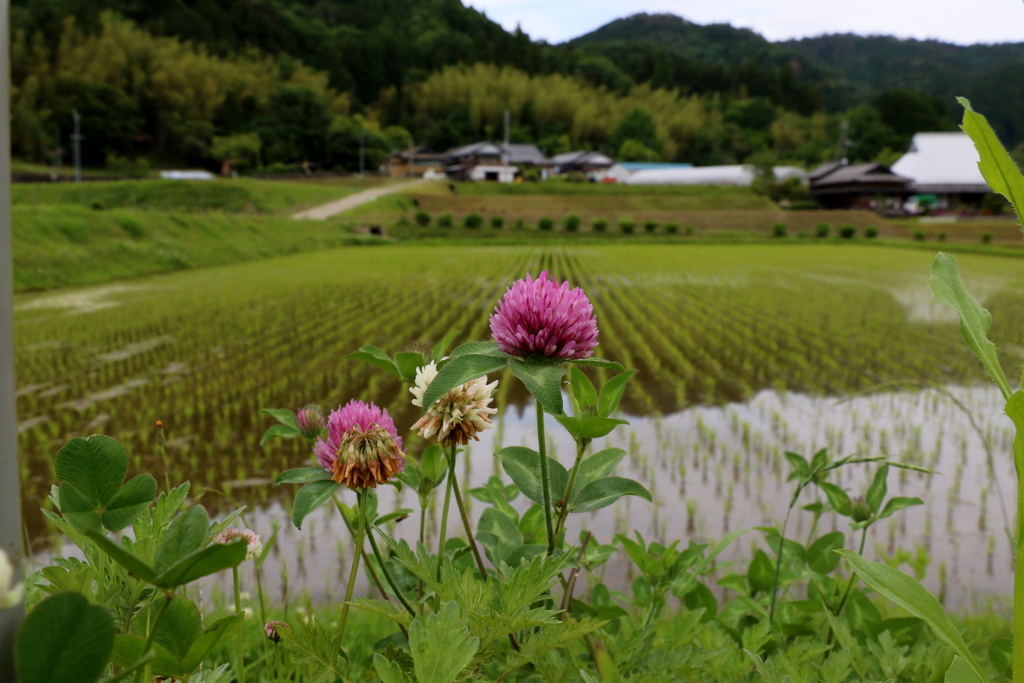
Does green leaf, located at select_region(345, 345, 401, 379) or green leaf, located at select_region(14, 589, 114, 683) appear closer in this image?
green leaf, located at select_region(14, 589, 114, 683)

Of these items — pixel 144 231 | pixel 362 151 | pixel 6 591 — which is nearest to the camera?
pixel 6 591

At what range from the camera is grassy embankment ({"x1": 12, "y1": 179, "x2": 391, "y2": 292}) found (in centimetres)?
1201

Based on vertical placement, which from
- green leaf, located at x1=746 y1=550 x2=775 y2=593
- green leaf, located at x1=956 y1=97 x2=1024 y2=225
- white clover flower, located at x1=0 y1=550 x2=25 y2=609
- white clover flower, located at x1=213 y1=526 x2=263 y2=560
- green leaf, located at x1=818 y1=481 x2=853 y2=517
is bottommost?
green leaf, located at x1=746 y1=550 x2=775 y2=593

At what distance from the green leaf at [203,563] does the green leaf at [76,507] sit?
158 mm

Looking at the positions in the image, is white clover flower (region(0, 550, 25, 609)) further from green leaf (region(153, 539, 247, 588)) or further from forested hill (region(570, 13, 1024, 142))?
forested hill (region(570, 13, 1024, 142))

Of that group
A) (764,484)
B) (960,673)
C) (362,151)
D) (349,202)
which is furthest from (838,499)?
(362,151)

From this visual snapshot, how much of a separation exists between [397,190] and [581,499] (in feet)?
126

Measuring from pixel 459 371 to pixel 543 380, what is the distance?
3.0 inches

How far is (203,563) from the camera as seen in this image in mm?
388

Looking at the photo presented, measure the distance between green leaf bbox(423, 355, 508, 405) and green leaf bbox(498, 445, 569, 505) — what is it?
155 mm

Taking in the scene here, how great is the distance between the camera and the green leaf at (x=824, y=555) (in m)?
1.39

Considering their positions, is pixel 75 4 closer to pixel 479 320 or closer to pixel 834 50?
pixel 479 320

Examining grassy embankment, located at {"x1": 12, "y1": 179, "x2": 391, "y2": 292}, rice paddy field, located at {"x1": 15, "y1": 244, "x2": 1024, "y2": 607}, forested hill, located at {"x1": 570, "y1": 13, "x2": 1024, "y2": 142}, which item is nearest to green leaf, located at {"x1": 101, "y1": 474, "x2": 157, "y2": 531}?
rice paddy field, located at {"x1": 15, "y1": 244, "x2": 1024, "y2": 607}

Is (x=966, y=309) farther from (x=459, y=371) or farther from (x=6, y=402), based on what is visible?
(x=6, y=402)
